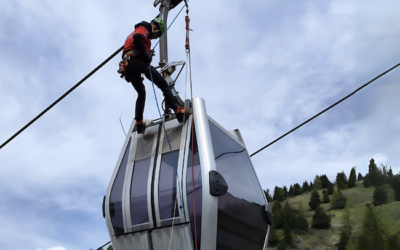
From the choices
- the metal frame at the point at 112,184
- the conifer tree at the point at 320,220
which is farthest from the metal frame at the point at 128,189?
the conifer tree at the point at 320,220

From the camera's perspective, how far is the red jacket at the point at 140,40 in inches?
183

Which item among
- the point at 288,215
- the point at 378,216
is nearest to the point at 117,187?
the point at 378,216

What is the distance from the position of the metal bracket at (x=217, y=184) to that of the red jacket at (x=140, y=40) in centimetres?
168

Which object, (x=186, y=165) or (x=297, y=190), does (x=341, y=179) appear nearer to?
(x=297, y=190)

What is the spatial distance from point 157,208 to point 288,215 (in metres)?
74.5

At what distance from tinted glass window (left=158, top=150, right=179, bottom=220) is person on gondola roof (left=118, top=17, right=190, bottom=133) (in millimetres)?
529

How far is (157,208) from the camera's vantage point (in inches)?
166

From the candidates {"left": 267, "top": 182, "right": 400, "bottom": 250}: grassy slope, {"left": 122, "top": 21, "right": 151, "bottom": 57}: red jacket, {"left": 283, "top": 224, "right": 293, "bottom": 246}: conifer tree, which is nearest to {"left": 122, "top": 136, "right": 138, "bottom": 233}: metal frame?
{"left": 122, "top": 21, "right": 151, "bottom": 57}: red jacket

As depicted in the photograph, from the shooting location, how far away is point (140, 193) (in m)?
4.46

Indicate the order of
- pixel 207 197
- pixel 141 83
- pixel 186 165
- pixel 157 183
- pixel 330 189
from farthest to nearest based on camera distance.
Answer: pixel 330 189 → pixel 141 83 → pixel 157 183 → pixel 186 165 → pixel 207 197

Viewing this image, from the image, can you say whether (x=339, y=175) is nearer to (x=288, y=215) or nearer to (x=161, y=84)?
(x=288, y=215)

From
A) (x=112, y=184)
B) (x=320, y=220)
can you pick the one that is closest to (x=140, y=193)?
(x=112, y=184)

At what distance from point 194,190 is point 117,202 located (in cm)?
108

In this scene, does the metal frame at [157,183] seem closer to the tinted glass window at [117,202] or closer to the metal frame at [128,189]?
the metal frame at [128,189]
